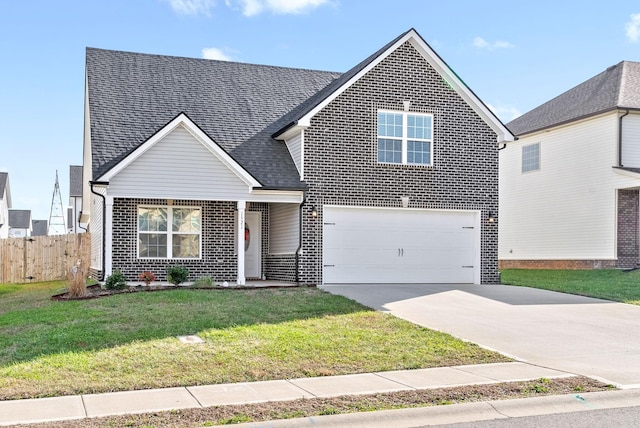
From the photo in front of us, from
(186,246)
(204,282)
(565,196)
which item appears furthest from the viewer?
(565,196)

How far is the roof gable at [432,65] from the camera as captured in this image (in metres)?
20.7

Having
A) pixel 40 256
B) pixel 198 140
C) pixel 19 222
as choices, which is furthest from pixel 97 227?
pixel 19 222

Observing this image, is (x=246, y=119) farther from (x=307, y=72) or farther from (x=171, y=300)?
(x=171, y=300)

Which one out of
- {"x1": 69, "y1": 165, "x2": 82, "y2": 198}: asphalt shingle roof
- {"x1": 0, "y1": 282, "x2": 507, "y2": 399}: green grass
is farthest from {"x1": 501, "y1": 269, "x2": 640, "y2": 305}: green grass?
{"x1": 69, "y1": 165, "x2": 82, "y2": 198}: asphalt shingle roof

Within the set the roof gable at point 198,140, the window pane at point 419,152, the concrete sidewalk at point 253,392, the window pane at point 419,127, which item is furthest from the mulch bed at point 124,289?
the concrete sidewalk at point 253,392

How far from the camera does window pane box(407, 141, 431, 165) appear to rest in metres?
21.5

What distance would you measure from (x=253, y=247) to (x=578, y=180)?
13.2 metres

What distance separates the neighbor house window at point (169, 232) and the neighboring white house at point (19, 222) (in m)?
61.5

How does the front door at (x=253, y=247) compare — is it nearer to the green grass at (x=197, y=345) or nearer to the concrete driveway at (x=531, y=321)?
the concrete driveway at (x=531, y=321)

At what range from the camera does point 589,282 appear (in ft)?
72.5

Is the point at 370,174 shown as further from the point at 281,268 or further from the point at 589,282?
the point at 589,282

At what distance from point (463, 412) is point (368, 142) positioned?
13.8 m

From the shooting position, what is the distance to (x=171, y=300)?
15.5 meters

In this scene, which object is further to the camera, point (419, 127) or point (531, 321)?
point (419, 127)
